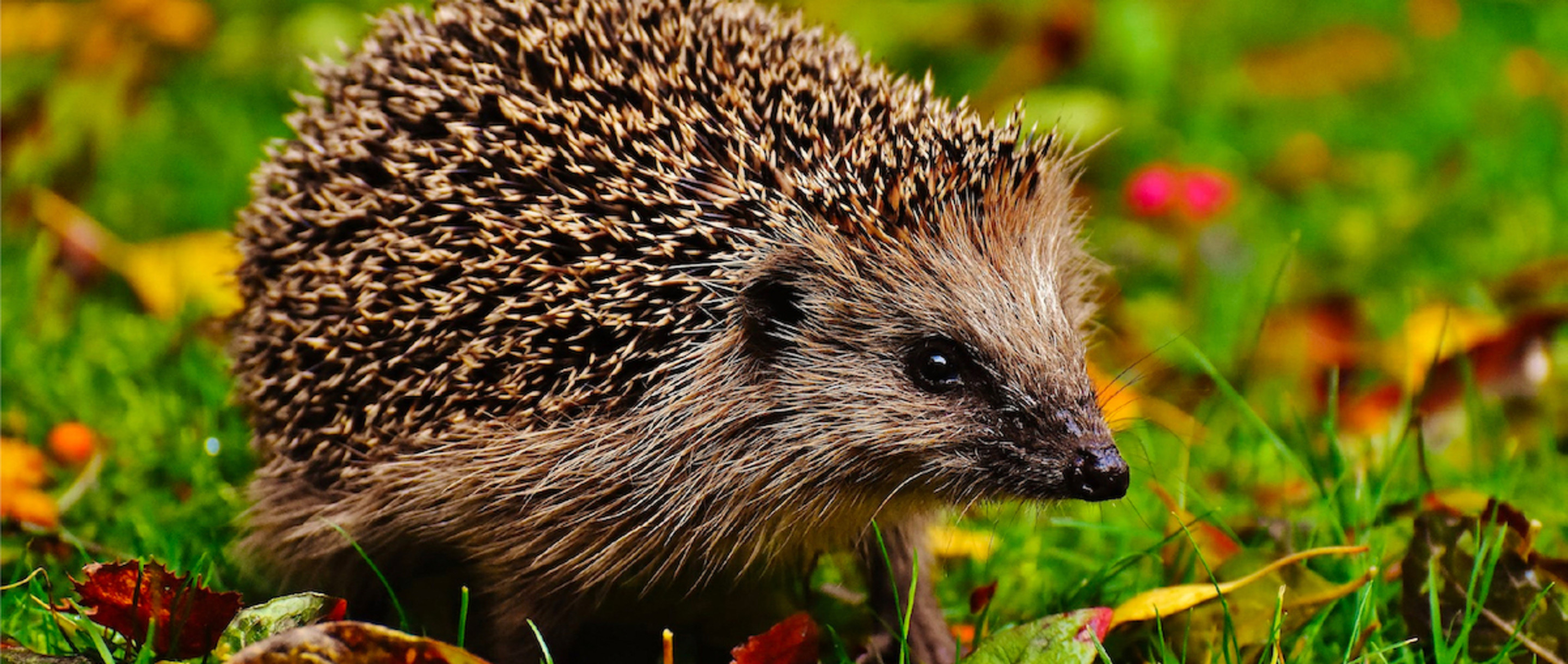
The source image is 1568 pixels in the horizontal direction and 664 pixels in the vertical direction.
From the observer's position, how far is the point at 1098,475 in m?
3.40

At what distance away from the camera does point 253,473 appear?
15.6 feet

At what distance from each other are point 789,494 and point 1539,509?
254 cm

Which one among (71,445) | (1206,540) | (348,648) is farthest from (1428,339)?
(71,445)

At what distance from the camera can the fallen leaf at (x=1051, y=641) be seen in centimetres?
337

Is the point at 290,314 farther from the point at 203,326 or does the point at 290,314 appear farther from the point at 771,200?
the point at 203,326

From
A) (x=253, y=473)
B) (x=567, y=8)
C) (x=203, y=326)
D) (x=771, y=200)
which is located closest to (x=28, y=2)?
(x=203, y=326)

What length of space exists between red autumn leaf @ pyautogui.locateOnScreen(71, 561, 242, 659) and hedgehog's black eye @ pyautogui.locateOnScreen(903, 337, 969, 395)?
169 centimetres

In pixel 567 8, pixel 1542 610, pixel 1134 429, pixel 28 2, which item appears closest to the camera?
pixel 1542 610

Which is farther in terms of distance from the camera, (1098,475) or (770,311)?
(770,311)

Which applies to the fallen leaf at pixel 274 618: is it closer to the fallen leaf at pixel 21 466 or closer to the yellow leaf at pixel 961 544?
the fallen leaf at pixel 21 466

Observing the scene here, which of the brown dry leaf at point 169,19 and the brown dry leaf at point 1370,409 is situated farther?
the brown dry leaf at point 169,19

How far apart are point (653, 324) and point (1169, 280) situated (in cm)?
390

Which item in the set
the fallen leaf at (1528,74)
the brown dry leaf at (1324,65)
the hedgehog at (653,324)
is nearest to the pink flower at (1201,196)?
the brown dry leaf at (1324,65)

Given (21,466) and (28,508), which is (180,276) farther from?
(28,508)
